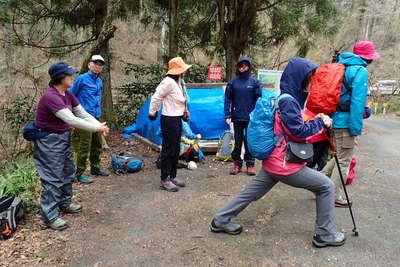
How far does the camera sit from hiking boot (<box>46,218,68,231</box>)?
3479mm

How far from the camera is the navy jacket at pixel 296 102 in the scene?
2770 millimetres

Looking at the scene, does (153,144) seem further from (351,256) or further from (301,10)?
(301,10)

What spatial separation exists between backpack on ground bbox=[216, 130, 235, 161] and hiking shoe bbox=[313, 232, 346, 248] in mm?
Answer: 3396

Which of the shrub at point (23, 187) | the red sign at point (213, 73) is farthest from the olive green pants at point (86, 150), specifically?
the red sign at point (213, 73)

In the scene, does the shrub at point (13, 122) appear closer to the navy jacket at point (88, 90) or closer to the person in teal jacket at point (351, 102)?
the navy jacket at point (88, 90)

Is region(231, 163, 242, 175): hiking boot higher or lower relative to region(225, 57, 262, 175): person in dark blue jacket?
lower

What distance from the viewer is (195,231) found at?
3.49m

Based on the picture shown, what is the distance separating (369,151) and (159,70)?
655 centimetres

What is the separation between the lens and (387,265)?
2830mm

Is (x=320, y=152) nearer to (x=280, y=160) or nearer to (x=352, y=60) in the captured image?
(x=352, y=60)

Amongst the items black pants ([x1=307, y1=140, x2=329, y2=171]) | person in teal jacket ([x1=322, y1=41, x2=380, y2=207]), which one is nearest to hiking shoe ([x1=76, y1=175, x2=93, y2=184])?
A: black pants ([x1=307, y1=140, x2=329, y2=171])

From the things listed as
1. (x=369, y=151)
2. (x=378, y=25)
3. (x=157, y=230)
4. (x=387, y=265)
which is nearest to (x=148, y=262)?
(x=157, y=230)

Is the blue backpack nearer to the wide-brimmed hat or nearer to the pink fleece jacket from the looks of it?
the pink fleece jacket

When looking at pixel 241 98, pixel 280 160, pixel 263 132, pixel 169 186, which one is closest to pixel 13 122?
pixel 169 186
